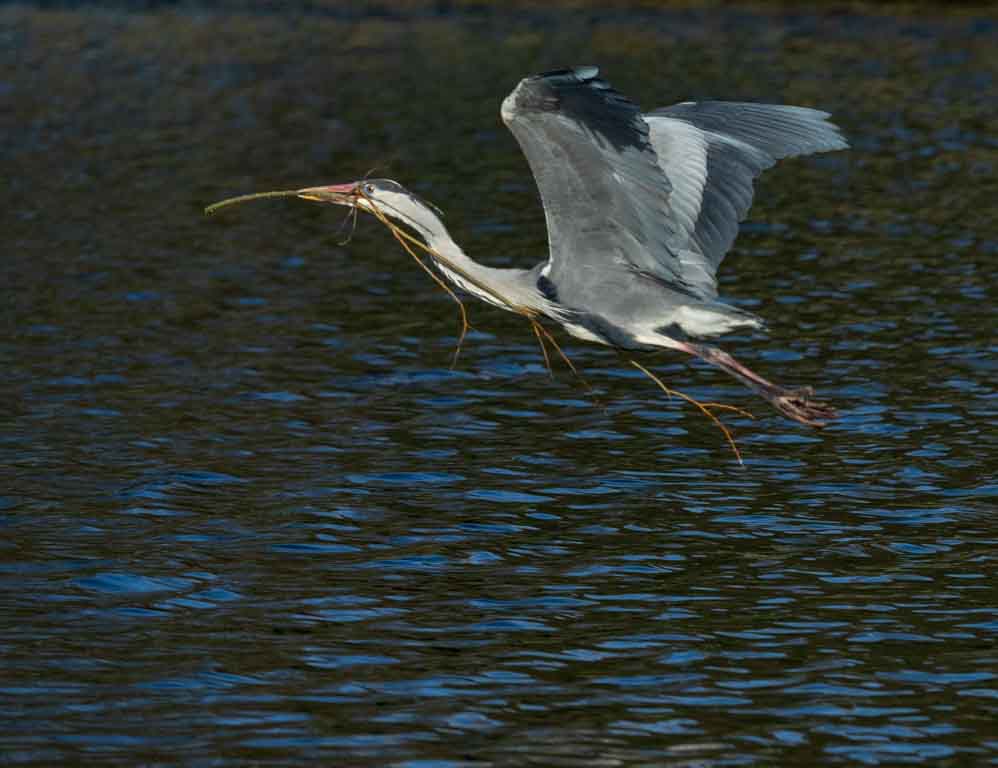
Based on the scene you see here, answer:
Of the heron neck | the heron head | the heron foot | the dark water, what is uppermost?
the heron head

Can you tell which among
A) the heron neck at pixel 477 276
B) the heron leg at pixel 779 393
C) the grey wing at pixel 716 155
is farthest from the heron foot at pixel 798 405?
the heron neck at pixel 477 276

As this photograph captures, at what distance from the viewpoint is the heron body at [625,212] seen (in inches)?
359

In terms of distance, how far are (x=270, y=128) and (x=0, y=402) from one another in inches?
611

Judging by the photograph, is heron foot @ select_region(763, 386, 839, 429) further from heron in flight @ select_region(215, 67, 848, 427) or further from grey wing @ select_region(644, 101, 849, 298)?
grey wing @ select_region(644, 101, 849, 298)

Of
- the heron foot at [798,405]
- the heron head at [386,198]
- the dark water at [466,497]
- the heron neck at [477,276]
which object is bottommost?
the dark water at [466,497]

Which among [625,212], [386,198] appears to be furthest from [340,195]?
[625,212]

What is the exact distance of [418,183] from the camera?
23.0 m

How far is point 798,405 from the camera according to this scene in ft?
32.2

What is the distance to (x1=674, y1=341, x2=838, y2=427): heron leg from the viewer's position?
9.57 m

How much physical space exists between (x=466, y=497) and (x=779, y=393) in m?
2.41

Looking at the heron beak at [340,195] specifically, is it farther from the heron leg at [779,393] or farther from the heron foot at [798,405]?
the heron foot at [798,405]

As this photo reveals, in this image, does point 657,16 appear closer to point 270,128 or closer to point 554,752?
point 270,128

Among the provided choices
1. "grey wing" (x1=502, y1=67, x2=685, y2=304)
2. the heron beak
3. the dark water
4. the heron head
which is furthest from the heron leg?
the heron beak

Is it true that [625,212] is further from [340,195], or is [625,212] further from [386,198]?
[340,195]
